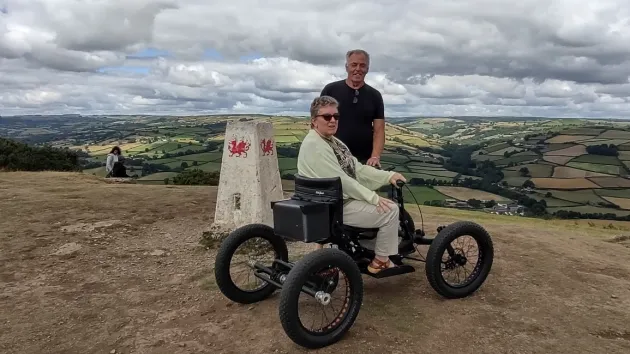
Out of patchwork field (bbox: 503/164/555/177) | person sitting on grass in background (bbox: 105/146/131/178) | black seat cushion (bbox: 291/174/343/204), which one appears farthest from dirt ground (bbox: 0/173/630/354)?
patchwork field (bbox: 503/164/555/177)

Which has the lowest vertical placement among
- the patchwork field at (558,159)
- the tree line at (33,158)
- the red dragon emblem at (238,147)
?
the patchwork field at (558,159)

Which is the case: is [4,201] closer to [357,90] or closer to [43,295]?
[43,295]

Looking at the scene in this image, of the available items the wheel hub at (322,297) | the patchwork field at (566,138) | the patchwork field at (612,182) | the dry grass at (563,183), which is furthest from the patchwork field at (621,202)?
the wheel hub at (322,297)

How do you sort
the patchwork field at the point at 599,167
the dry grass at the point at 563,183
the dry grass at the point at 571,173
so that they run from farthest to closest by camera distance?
the patchwork field at the point at 599,167 < the dry grass at the point at 571,173 < the dry grass at the point at 563,183

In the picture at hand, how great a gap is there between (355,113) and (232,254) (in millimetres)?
2313

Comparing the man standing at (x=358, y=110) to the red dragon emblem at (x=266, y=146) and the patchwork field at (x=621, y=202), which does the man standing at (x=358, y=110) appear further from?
the patchwork field at (x=621, y=202)

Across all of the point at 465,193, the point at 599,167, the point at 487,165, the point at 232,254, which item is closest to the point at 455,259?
the point at 232,254

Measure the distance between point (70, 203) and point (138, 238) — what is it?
299 cm

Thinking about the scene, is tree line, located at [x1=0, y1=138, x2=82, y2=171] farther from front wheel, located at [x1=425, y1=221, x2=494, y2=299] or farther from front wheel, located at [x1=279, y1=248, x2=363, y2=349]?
front wheel, located at [x1=425, y1=221, x2=494, y2=299]

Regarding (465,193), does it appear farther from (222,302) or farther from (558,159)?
(222,302)

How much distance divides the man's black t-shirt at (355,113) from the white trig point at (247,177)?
1.57 meters

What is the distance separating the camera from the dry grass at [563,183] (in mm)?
42531

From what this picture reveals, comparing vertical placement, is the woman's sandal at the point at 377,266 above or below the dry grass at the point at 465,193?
above

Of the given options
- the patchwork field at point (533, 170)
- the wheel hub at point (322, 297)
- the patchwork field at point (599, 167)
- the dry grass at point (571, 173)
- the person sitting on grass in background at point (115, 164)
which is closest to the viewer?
the wheel hub at point (322, 297)
